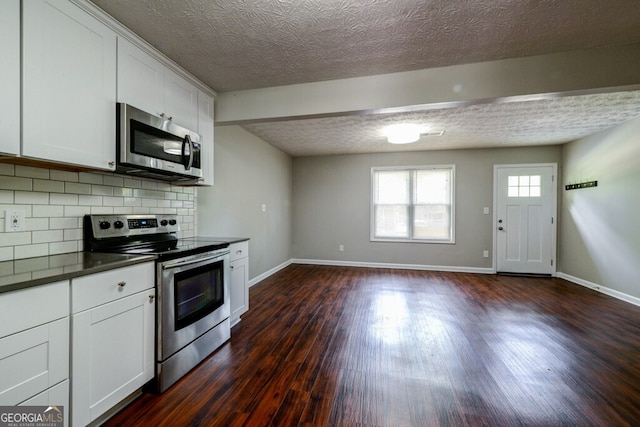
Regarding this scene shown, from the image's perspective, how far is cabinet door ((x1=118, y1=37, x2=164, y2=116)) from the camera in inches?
70.8

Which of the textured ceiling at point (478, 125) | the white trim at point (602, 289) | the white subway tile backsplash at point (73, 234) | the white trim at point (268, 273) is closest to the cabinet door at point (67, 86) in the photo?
the white subway tile backsplash at point (73, 234)

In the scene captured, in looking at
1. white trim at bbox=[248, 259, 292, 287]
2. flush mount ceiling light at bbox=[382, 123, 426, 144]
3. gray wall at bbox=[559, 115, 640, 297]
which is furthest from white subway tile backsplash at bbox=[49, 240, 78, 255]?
gray wall at bbox=[559, 115, 640, 297]

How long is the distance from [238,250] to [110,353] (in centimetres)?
140

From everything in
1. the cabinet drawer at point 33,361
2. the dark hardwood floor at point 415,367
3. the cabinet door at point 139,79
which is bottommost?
the dark hardwood floor at point 415,367

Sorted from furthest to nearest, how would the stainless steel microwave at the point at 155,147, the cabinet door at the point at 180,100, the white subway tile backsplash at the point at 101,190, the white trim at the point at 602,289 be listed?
the white trim at the point at 602,289 → the cabinet door at the point at 180,100 → the white subway tile backsplash at the point at 101,190 → the stainless steel microwave at the point at 155,147

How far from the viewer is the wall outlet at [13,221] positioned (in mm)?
1435

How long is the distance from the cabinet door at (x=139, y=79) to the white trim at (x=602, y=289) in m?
5.92

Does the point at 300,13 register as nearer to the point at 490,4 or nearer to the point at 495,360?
the point at 490,4

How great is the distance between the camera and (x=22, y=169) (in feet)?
4.96

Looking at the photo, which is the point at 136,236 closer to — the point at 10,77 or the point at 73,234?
the point at 73,234

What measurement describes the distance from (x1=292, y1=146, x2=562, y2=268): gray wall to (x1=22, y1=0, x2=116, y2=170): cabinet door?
430cm

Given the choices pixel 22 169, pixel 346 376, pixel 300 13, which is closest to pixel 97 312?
pixel 22 169

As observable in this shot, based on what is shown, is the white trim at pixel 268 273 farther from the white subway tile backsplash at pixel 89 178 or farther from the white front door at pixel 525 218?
the white front door at pixel 525 218

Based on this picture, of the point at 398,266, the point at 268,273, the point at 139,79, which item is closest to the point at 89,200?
the point at 139,79
